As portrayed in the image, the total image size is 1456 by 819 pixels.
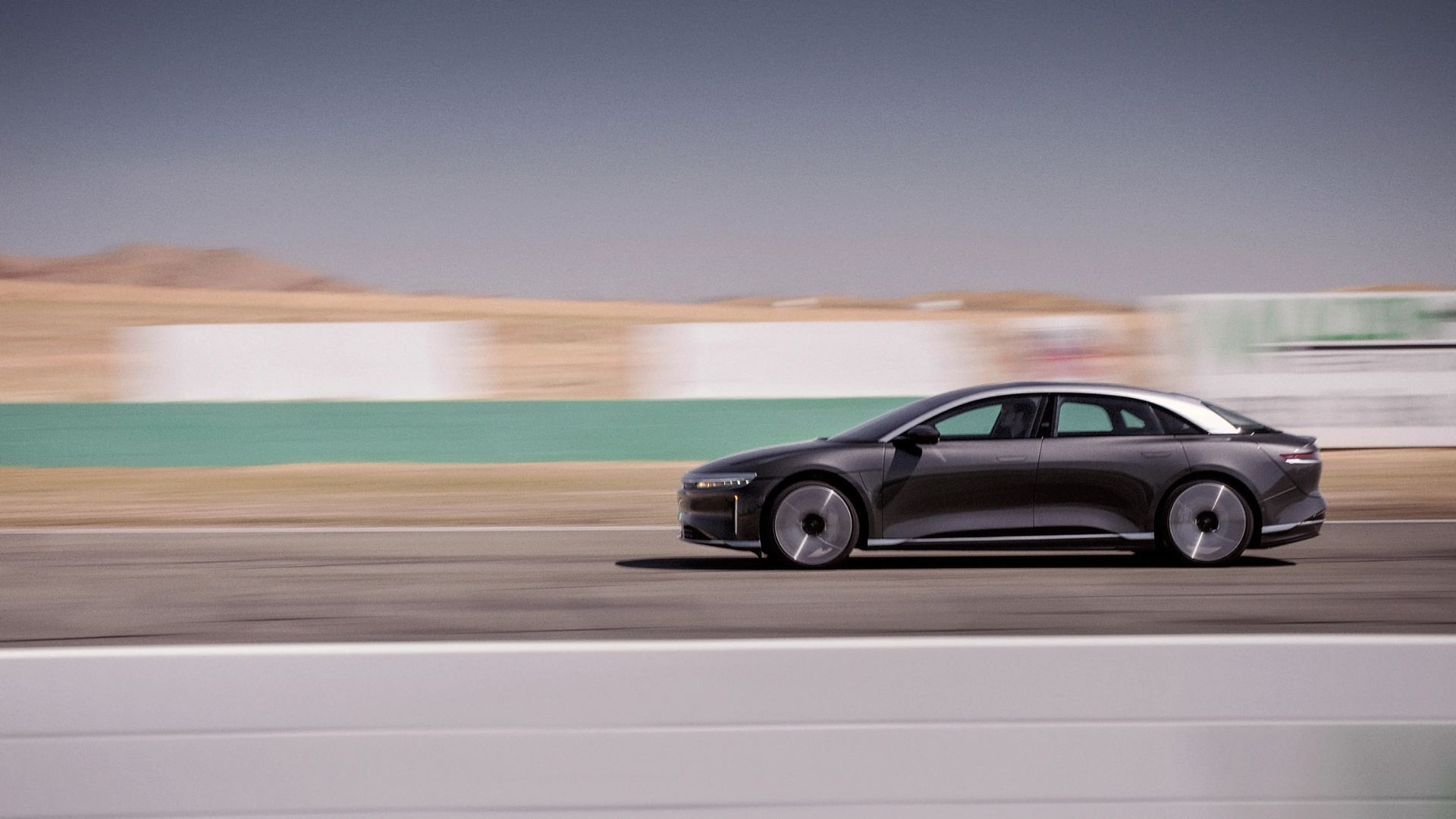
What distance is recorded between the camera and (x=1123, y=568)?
9758 mm

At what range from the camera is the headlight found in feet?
32.0

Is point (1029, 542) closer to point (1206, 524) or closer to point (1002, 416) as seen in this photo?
point (1002, 416)

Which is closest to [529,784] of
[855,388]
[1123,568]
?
[1123,568]

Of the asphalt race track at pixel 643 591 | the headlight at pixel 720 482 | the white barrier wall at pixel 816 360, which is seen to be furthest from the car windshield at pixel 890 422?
the white barrier wall at pixel 816 360

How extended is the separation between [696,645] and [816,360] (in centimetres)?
1583

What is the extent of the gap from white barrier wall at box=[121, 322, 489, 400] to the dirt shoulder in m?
1.72

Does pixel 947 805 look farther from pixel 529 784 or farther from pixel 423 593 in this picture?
pixel 423 593

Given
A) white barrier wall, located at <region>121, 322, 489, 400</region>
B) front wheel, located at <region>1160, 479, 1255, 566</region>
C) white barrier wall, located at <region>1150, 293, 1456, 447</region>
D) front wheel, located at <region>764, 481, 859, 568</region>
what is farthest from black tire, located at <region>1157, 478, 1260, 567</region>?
white barrier wall, located at <region>121, 322, 489, 400</region>

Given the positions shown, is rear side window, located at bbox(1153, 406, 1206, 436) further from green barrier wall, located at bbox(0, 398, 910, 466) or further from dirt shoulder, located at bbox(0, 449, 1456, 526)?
green barrier wall, located at bbox(0, 398, 910, 466)

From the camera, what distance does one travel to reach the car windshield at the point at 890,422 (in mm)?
9867

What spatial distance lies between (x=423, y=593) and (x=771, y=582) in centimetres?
207

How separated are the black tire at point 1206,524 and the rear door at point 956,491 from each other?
3.08ft

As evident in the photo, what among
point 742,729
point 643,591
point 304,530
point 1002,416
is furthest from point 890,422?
point 742,729

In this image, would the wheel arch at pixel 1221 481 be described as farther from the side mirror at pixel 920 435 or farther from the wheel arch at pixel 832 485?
the wheel arch at pixel 832 485
